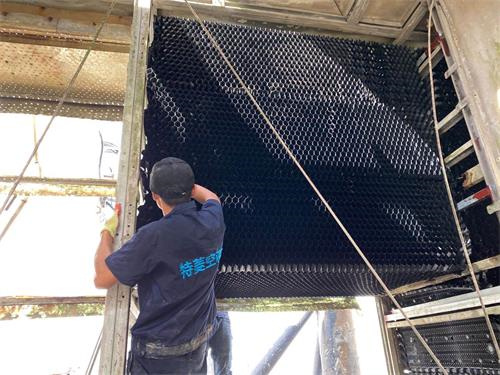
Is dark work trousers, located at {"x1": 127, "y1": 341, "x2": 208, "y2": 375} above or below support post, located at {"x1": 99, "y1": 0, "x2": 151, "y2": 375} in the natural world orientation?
below

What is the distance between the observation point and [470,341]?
2453 millimetres

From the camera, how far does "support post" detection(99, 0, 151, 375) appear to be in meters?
1.71

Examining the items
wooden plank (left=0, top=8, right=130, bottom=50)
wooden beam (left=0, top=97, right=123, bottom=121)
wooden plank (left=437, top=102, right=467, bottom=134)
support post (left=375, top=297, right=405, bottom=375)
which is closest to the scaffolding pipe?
support post (left=375, top=297, right=405, bottom=375)

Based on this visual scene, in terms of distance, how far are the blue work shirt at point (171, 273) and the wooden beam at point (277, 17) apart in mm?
1849

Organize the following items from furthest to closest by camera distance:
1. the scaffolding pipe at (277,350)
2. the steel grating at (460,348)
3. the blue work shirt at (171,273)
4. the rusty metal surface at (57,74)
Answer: the scaffolding pipe at (277,350)
the rusty metal surface at (57,74)
the steel grating at (460,348)
the blue work shirt at (171,273)

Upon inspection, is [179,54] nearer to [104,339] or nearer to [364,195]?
[364,195]

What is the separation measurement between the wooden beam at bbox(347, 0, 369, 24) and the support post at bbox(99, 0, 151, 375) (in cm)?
162

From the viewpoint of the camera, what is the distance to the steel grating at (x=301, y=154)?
2.36 m

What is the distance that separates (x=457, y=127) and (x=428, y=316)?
143cm

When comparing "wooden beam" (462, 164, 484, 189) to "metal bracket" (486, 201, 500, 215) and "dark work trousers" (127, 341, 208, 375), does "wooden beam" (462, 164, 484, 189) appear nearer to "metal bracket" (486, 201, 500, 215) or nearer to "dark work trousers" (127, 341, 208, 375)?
"metal bracket" (486, 201, 500, 215)

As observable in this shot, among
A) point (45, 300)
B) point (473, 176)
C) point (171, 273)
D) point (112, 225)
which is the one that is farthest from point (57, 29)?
point (473, 176)

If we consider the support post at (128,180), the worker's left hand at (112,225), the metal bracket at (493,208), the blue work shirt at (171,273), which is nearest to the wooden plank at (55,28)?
the support post at (128,180)

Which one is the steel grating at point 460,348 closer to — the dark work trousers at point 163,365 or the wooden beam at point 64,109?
the dark work trousers at point 163,365

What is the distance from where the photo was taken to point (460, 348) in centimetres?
254
